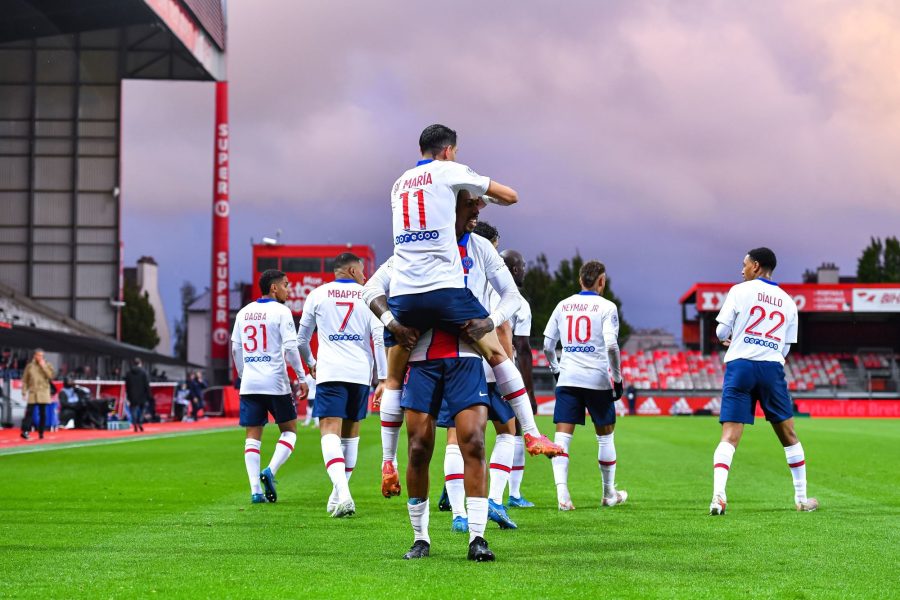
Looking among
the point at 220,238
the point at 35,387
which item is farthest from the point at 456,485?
the point at 220,238

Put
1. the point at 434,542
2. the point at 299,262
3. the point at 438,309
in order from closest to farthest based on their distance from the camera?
the point at 438,309
the point at 434,542
the point at 299,262

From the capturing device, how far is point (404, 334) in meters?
6.04

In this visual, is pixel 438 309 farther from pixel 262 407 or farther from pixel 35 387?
pixel 35 387

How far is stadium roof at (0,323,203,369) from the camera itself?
3541 cm

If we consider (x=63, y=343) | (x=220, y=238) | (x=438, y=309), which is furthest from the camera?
(x=220, y=238)

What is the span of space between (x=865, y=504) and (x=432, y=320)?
548 cm

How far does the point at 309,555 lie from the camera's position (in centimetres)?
638

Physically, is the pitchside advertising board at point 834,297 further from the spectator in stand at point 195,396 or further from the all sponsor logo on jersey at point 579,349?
the all sponsor logo on jersey at point 579,349

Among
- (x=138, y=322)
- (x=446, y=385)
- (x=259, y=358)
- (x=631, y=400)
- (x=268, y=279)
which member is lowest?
(x=631, y=400)

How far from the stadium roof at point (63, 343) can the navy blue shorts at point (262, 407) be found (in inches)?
954

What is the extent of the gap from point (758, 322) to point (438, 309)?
406 cm

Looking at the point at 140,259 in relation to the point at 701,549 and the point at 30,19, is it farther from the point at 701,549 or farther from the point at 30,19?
the point at 701,549

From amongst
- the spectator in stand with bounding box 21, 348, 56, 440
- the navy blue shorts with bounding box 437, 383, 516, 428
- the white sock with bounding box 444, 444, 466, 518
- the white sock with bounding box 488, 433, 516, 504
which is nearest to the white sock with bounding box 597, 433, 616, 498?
the navy blue shorts with bounding box 437, 383, 516, 428

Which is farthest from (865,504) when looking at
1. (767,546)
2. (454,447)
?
(454,447)
